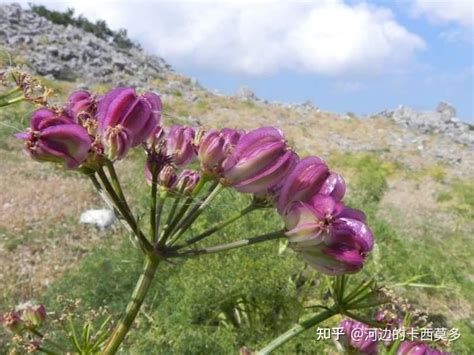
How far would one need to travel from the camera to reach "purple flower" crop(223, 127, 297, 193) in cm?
112

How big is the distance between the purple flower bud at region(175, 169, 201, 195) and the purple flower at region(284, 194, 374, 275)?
0.70 ft

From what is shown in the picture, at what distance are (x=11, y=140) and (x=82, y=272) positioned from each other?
7.47 metres

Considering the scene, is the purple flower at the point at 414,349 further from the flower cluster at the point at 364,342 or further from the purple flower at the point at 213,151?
the purple flower at the point at 213,151

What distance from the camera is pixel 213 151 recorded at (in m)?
1.17

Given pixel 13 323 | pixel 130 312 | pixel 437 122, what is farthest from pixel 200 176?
pixel 437 122

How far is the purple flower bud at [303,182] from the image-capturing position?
44.3 inches

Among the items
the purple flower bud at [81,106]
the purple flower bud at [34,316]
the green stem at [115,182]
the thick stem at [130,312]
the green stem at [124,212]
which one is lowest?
the purple flower bud at [34,316]

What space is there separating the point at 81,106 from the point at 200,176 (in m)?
0.24

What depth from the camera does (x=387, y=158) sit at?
72.0ft

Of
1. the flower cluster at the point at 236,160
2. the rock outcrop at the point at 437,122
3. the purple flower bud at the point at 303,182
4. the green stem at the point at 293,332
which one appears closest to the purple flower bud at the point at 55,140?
the flower cluster at the point at 236,160

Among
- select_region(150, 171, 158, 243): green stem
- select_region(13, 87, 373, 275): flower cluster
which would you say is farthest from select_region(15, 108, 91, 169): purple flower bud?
select_region(150, 171, 158, 243): green stem

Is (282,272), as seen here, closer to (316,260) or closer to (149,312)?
(149,312)

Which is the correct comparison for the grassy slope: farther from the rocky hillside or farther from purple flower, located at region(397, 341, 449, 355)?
the rocky hillside

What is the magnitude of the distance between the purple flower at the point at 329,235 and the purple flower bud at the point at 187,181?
21 cm
